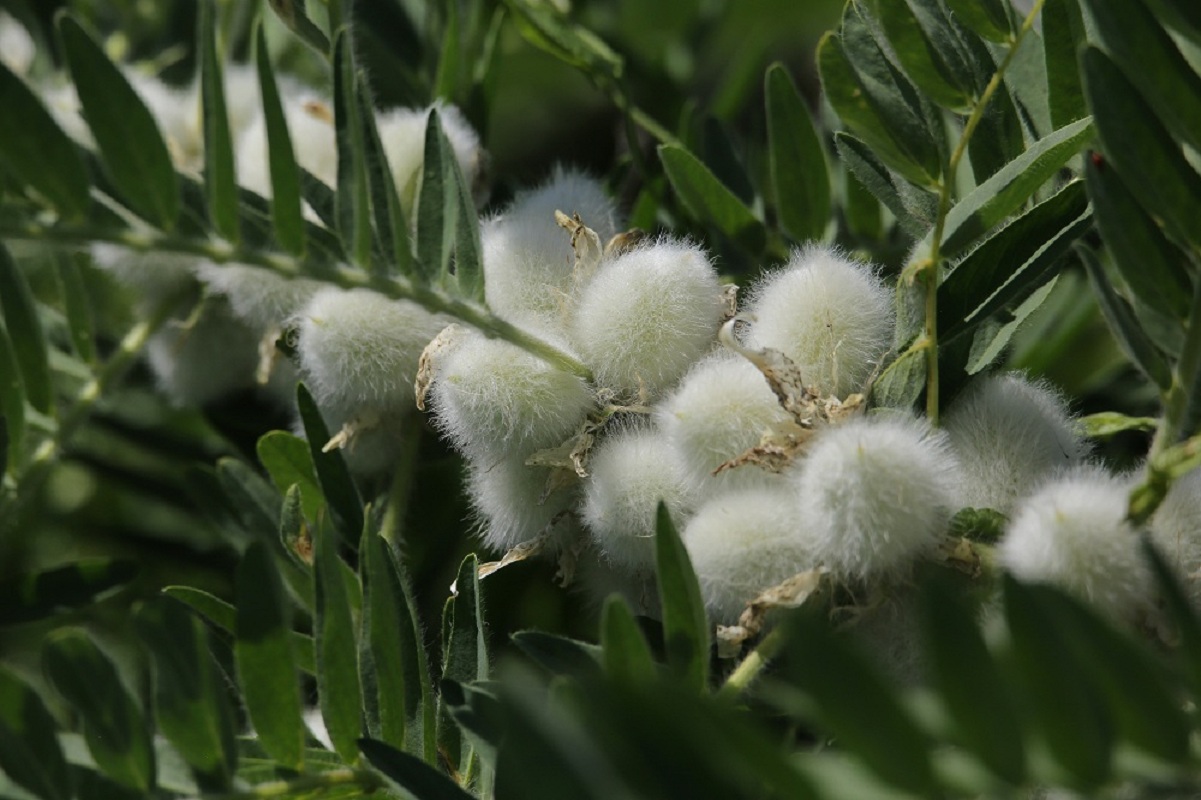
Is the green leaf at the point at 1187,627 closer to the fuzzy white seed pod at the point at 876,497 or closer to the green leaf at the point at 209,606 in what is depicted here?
the fuzzy white seed pod at the point at 876,497

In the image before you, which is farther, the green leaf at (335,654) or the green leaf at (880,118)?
the green leaf at (880,118)

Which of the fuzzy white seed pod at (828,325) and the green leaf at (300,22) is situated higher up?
the green leaf at (300,22)

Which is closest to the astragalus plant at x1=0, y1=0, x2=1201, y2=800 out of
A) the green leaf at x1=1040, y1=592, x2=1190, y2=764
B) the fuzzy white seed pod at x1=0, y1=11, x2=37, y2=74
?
the green leaf at x1=1040, y1=592, x2=1190, y2=764

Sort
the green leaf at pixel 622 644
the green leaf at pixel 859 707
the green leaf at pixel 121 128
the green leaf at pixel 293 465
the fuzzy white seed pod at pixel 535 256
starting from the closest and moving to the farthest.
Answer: the green leaf at pixel 859 707, the green leaf at pixel 622 644, the green leaf at pixel 121 128, the fuzzy white seed pod at pixel 535 256, the green leaf at pixel 293 465

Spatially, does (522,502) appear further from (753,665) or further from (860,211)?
(860,211)

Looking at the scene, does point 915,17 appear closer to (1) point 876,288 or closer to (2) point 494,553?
(1) point 876,288

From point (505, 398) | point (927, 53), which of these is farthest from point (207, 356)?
point (927, 53)

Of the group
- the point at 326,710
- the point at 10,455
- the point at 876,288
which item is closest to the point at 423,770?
the point at 326,710

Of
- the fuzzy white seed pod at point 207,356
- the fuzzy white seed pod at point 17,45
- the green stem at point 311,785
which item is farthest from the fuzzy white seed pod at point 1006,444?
the fuzzy white seed pod at point 17,45
